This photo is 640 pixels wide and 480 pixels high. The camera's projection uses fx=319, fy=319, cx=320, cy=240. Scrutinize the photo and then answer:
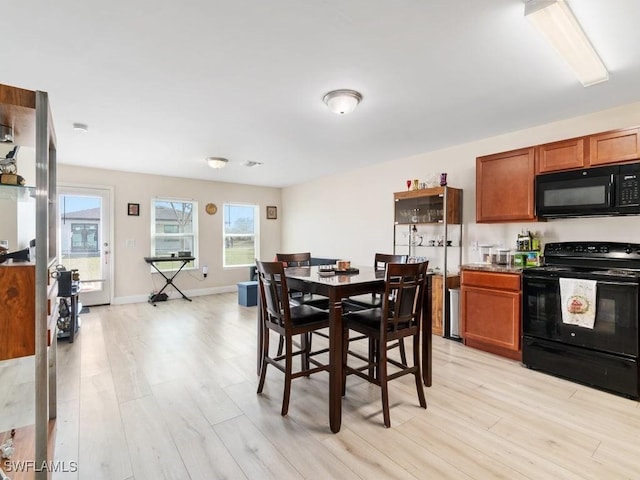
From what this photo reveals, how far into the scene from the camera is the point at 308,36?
1897 millimetres

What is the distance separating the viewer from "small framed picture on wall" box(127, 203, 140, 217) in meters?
5.73

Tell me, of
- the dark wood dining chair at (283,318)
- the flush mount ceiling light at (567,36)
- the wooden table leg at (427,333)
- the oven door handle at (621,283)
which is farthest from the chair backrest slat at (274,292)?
the oven door handle at (621,283)

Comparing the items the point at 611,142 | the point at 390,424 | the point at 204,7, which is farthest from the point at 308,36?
the point at 611,142

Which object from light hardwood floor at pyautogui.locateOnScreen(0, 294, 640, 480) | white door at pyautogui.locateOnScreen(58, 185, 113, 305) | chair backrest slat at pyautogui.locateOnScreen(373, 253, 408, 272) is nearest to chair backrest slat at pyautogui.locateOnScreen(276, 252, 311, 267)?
chair backrest slat at pyautogui.locateOnScreen(373, 253, 408, 272)

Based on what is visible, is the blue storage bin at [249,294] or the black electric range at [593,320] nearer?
the black electric range at [593,320]

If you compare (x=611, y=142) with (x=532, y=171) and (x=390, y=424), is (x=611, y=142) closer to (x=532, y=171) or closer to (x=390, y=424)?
(x=532, y=171)

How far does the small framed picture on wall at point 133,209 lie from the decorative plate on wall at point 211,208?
48.3 inches

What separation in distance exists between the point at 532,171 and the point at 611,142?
60 cm

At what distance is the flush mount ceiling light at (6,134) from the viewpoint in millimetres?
1535

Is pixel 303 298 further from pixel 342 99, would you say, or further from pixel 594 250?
pixel 594 250

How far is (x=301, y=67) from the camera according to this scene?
2.24 metres

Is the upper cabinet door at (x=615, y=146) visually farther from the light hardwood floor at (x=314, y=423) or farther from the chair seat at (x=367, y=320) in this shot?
the chair seat at (x=367, y=320)

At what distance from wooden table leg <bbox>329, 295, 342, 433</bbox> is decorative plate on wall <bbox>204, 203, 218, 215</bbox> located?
524 centimetres

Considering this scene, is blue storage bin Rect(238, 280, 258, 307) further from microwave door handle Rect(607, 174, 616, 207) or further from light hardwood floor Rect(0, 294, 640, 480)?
microwave door handle Rect(607, 174, 616, 207)
